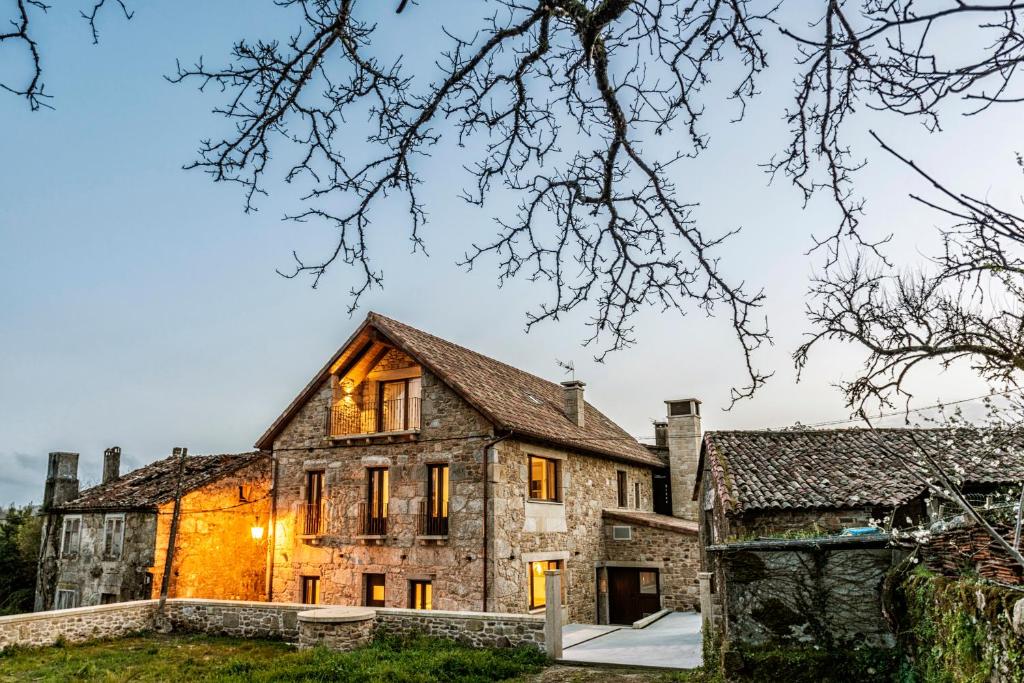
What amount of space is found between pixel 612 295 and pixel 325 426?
51.8 feet

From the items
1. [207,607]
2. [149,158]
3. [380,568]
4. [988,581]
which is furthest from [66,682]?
[988,581]

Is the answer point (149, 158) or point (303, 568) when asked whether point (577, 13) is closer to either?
point (149, 158)

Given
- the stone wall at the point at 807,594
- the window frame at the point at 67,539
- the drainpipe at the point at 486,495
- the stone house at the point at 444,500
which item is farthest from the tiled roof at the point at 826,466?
the window frame at the point at 67,539

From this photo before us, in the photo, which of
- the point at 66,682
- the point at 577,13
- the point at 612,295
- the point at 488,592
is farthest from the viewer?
the point at 488,592

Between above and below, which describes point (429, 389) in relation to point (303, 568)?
above

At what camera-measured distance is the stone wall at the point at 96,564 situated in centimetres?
1811

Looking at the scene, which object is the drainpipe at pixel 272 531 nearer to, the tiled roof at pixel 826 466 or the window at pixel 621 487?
the window at pixel 621 487

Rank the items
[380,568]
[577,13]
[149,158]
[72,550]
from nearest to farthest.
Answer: [577,13] < [149,158] < [380,568] < [72,550]

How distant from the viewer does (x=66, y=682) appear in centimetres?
1054

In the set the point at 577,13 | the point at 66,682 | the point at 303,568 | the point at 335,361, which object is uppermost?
the point at 335,361

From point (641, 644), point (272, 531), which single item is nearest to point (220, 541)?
point (272, 531)

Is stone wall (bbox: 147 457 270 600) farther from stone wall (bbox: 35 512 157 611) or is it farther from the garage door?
the garage door

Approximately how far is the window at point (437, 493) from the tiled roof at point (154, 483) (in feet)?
21.2

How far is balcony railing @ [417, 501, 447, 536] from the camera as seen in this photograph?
16094 mm
